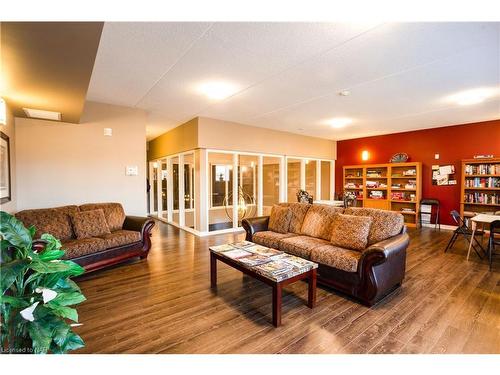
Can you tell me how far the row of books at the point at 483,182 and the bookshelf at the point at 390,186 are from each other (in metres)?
1.01

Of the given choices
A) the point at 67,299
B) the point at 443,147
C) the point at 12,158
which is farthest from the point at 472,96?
the point at 12,158

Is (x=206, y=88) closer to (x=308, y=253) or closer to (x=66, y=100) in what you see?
(x=66, y=100)

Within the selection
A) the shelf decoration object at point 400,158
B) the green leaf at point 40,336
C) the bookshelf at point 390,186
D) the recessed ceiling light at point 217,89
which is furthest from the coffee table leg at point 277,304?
the shelf decoration object at point 400,158

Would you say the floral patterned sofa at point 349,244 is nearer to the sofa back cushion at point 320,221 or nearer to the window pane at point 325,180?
the sofa back cushion at point 320,221

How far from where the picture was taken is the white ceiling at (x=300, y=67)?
7.36 feet

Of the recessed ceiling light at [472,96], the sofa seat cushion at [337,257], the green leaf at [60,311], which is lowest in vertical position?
the sofa seat cushion at [337,257]

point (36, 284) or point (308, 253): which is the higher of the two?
point (36, 284)

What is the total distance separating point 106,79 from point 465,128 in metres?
7.60

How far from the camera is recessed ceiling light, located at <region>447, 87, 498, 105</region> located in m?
3.72

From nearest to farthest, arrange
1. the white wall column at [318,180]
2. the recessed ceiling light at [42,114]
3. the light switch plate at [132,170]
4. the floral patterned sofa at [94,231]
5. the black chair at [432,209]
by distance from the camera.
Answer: the floral patterned sofa at [94,231], the recessed ceiling light at [42,114], the light switch plate at [132,170], the black chair at [432,209], the white wall column at [318,180]

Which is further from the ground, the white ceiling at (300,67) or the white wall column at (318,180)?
the white ceiling at (300,67)

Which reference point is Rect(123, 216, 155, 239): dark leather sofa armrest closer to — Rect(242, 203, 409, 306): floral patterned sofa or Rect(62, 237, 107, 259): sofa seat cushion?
Rect(62, 237, 107, 259): sofa seat cushion
